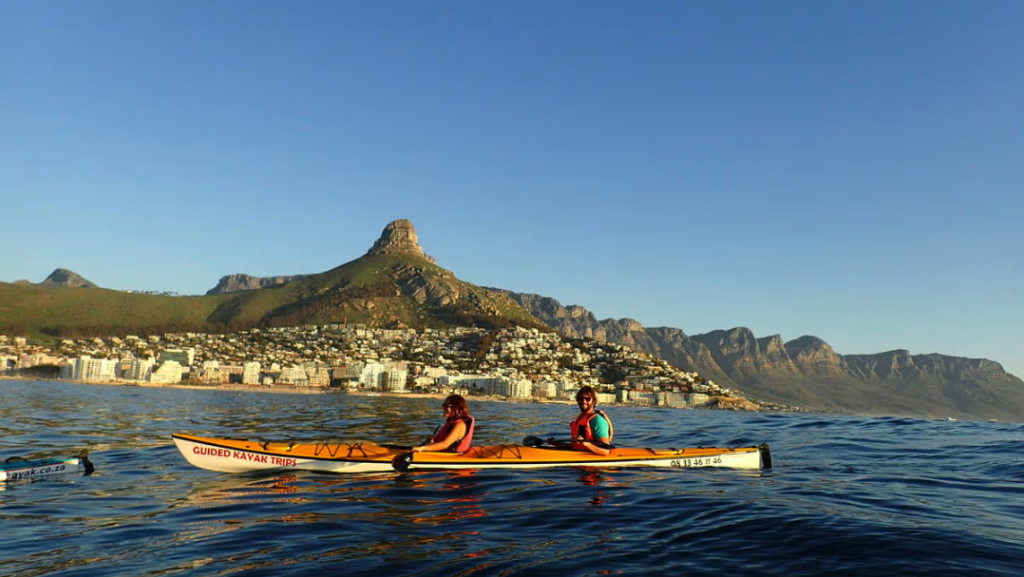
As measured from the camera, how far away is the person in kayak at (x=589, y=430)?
55.1 feet

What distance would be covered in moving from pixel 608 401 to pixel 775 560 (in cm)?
16840

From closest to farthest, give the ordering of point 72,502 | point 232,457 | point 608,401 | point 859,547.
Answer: point 859,547 < point 72,502 < point 232,457 < point 608,401

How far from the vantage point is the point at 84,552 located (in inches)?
341

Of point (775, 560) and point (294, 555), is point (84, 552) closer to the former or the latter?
point (294, 555)

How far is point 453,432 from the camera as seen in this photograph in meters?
15.9

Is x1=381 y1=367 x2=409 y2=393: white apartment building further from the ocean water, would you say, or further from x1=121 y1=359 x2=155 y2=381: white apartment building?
the ocean water

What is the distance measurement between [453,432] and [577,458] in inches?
137

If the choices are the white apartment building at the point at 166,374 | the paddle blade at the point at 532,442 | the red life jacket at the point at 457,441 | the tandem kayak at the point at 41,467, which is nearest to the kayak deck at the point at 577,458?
the red life jacket at the point at 457,441

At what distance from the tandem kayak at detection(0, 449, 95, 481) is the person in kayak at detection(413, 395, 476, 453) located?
8795 millimetres

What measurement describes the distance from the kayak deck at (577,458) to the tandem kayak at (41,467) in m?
8.36

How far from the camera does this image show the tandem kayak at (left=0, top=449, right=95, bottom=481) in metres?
14.4

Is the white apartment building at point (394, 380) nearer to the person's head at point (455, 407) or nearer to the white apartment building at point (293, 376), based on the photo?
the white apartment building at point (293, 376)

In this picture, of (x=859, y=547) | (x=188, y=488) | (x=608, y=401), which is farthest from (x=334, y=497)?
(x=608, y=401)

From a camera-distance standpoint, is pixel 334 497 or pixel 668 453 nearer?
pixel 334 497
